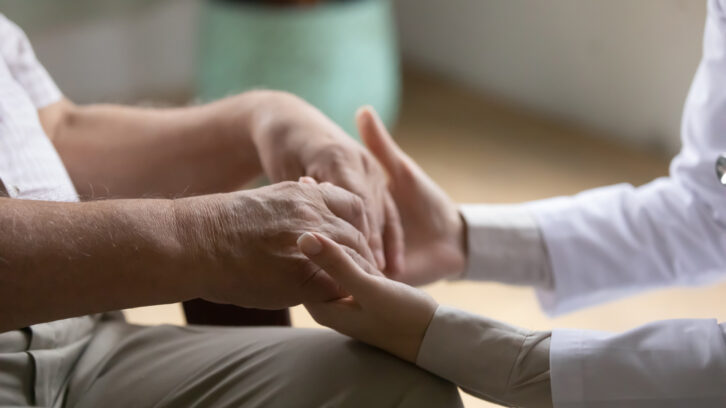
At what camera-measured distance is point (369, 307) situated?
880 millimetres

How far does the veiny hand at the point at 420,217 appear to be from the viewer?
1208mm

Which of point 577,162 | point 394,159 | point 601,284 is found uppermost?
point 394,159

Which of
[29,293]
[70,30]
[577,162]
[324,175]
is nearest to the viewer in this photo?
[29,293]

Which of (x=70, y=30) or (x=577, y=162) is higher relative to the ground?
(x=70, y=30)

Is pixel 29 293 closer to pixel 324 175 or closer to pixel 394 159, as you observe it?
pixel 324 175

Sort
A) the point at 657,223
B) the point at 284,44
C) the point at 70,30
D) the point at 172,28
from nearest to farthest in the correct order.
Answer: the point at 657,223
the point at 284,44
the point at 70,30
the point at 172,28

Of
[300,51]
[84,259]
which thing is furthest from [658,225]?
[300,51]

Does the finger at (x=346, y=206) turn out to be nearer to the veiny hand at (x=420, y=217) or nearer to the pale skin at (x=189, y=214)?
the pale skin at (x=189, y=214)

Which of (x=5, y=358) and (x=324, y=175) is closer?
(x=5, y=358)

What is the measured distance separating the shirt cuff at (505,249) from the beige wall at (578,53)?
1.30 metres

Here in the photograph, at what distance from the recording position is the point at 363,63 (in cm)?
243

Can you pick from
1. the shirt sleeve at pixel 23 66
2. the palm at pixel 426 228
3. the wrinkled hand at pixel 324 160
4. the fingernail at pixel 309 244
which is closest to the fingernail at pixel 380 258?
the wrinkled hand at pixel 324 160

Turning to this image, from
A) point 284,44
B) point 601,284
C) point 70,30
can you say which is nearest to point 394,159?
point 601,284

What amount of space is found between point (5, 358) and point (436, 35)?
94.7 inches
